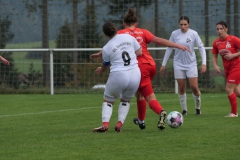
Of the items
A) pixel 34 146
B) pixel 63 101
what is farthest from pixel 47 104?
pixel 34 146

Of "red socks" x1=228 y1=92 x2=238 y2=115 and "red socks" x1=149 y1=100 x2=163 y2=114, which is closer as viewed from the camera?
"red socks" x1=149 y1=100 x2=163 y2=114

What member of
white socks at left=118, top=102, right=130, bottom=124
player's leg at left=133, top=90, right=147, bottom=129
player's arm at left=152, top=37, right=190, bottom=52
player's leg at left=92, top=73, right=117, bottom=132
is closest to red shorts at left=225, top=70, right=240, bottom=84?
player's leg at left=133, top=90, right=147, bottom=129

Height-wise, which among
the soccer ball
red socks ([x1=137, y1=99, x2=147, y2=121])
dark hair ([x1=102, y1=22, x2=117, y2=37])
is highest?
dark hair ([x1=102, y1=22, x2=117, y2=37])

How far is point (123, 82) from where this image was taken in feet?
30.1

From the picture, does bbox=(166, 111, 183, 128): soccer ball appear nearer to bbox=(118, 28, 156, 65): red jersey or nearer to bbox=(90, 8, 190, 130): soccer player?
bbox=(90, 8, 190, 130): soccer player

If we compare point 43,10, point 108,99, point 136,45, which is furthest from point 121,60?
point 43,10

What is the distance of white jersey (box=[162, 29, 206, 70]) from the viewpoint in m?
12.8

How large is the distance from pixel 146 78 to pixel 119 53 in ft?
2.72

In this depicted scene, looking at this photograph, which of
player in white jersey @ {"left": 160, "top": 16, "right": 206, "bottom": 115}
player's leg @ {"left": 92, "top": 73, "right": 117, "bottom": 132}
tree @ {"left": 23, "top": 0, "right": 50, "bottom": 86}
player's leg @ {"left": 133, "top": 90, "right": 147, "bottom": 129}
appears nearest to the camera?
player's leg @ {"left": 92, "top": 73, "right": 117, "bottom": 132}

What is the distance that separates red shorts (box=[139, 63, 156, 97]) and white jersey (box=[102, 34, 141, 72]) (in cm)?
57

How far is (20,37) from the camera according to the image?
2283 centimetres

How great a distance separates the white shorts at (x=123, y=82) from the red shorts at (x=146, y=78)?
318 mm

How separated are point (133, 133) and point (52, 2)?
14077 mm

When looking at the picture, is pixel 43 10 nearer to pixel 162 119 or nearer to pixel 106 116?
pixel 106 116
